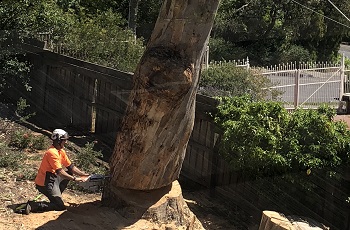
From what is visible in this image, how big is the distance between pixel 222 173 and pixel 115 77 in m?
3.49

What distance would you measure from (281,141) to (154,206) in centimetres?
237

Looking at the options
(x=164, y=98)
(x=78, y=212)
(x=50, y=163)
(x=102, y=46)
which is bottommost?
(x=78, y=212)

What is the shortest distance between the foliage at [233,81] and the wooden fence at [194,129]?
2229 millimetres

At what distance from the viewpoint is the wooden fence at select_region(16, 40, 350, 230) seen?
7.70 metres

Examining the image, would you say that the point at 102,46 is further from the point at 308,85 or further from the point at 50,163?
the point at 50,163

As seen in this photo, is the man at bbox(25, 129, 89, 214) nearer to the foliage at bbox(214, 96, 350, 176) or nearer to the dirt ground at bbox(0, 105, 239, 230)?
the dirt ground at bbox(0, 105, 239, 230)

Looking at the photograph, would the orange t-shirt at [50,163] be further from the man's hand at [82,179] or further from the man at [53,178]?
the man's hand at [82,179]

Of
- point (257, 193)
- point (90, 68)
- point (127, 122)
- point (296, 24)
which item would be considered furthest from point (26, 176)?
point (296, 24)

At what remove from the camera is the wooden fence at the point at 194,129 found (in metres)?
7.70

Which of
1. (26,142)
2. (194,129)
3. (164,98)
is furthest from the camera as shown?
(26,142)

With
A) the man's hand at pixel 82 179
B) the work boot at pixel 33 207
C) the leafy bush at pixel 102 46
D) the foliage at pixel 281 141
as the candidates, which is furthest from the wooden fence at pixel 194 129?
the work boot at pixel 33 207

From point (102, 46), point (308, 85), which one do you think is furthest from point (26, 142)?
point (308, 85)

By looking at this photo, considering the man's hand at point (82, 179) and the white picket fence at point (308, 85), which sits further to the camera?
the white picket fence at point (308, 85)

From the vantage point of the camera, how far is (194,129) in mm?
9031
